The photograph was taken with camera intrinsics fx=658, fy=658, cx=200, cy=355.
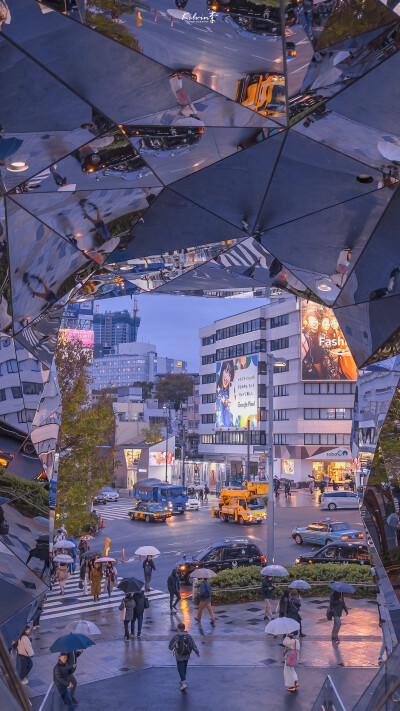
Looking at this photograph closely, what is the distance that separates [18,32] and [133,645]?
1330cm

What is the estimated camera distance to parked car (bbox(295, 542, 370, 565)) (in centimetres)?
2356

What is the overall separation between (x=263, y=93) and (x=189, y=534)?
1181 inches

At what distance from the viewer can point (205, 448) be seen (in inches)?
3034

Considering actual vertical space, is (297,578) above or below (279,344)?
below

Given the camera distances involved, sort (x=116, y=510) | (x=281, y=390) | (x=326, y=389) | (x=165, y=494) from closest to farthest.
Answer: (x=165, y=494), (x=116, y=510), (x=326, y=389), (x=281, y=390)

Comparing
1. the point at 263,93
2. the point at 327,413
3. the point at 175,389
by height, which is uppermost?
the point at 175,389

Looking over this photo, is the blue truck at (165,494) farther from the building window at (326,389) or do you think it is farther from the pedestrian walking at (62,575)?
the pedestrian walking at (62,575)

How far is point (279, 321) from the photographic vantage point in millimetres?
63938

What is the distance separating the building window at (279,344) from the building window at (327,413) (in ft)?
20.8

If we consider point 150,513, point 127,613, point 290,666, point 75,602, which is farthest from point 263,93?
point 150,513

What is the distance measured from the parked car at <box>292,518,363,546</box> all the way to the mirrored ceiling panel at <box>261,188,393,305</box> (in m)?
21.5

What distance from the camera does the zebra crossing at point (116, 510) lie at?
42312 mm

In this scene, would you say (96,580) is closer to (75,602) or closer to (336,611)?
(75,602)

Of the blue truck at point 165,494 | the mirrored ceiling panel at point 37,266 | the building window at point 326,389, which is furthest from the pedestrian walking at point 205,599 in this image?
the building window at point 326,389
